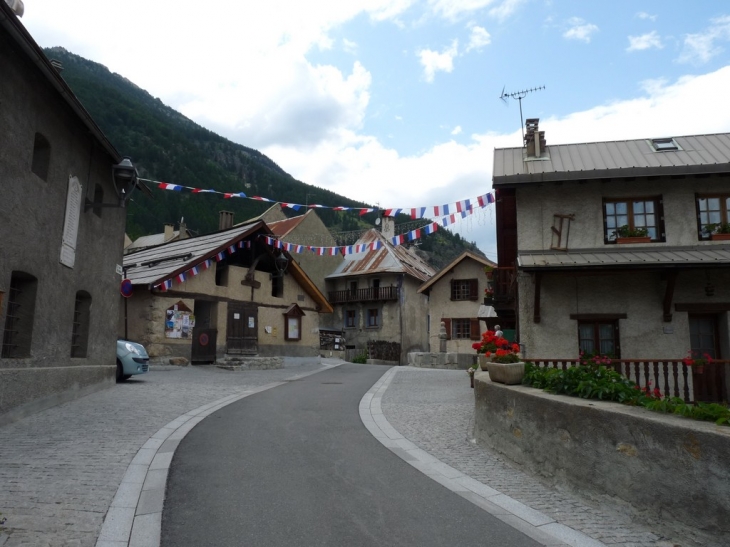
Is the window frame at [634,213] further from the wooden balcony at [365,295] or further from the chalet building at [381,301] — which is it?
the wooden balcony at [365,295]

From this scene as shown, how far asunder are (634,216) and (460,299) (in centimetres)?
2204

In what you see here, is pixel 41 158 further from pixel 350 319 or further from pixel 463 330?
pixel 350 319

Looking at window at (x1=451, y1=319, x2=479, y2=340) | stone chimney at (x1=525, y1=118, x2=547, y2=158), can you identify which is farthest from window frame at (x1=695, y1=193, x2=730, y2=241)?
window at (x1=451, y1=319, x2=479, y2=340)

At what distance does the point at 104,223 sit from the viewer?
1232 cm

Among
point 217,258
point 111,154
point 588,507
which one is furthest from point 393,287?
point 588,507

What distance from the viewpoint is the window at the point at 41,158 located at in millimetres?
9297

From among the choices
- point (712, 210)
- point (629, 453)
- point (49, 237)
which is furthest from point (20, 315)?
point (712, 210)

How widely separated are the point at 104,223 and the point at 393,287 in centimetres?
3113

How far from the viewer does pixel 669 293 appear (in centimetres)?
1241

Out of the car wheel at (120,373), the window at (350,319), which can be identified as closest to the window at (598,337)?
the car wheel at (120,373)

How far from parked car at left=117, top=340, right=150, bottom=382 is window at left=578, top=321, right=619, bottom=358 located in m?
11.0

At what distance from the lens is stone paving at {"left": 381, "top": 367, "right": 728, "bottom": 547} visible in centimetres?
402

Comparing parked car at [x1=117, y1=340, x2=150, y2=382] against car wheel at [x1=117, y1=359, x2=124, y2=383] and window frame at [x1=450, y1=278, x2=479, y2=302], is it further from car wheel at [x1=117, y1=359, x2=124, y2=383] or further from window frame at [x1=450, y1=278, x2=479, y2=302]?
window frame at [x1=450, y1=278, x2=479, y2=302]

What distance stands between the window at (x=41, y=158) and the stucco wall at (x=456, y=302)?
28.3 metres
